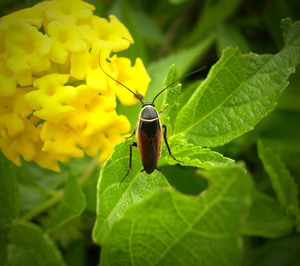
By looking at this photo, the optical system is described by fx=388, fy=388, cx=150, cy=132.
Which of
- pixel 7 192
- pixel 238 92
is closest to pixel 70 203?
pixel 7 192

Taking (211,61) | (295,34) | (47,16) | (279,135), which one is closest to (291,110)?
(279,135)

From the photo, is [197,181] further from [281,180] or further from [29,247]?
[29,247]

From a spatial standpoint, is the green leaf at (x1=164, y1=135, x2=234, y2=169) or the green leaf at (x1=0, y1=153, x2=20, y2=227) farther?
the green leaf at (x1=0, y1=153, x2=20, y2=227)

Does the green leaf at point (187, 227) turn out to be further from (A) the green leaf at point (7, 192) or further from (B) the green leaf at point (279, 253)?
(B) the green leaf at point (279, 253)

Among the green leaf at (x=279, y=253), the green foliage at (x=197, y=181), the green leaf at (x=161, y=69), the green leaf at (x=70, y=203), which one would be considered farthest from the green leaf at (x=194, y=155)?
the green leaf at (x=279, y=253)

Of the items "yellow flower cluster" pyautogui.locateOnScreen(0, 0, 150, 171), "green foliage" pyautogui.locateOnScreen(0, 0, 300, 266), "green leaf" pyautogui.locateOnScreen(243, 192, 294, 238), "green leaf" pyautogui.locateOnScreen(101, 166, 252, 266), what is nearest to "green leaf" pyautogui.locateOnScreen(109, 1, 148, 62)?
"green foliage" pyautogui.locateOnScreen(0, 0, 300, 266)

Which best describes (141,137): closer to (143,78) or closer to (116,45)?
(143,78)

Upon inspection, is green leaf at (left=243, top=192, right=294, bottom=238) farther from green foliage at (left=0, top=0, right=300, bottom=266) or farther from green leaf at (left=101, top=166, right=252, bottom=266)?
green leaf at (left=101, top=166, right=252, bottom=266)
